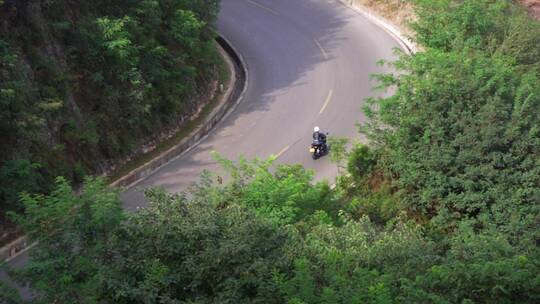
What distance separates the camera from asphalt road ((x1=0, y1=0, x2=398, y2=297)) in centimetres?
2455

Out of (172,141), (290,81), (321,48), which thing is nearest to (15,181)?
(172,141)

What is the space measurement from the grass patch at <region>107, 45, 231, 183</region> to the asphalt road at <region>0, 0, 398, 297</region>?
64cm

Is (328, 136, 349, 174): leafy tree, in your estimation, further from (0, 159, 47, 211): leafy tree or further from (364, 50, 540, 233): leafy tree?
(0, 159, 47, 211): leafy tree

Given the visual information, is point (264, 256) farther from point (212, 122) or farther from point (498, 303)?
point (212, 122)

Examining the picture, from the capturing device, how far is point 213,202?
1545 cm

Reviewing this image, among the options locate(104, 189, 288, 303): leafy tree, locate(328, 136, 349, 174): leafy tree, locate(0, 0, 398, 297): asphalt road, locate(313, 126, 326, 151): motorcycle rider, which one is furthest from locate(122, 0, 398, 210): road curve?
locate(104, 189, 288, 303): leafy tree

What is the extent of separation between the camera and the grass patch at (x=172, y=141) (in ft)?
75.9

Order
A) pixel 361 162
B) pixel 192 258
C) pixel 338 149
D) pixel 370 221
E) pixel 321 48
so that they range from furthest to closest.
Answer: pixel 321 48, pixel 361 162, pixel 338 149, pixel 370 221, pixel 192 258

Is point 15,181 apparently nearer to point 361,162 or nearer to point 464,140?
point 361,162

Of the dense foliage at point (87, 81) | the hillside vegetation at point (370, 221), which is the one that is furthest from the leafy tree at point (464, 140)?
the dense foliage at point (87, 81)

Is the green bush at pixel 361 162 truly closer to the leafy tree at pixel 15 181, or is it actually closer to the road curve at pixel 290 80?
the road curve at pixel 290 80

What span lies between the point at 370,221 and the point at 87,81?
1091 centimetres

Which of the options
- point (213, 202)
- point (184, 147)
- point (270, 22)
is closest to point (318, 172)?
point (184, 147)

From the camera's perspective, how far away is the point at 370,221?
17500mm
